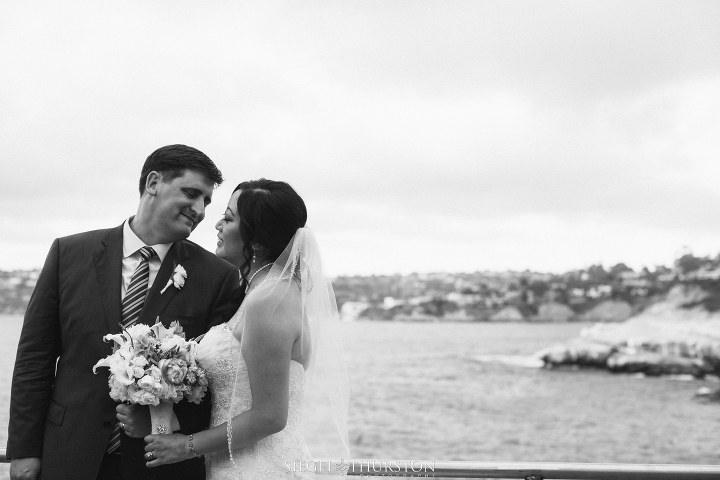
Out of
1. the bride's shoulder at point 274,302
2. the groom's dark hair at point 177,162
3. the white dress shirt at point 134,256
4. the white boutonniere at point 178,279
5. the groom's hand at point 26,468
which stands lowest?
the groom's hand at point 26,468

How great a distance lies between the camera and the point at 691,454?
93.6 feet

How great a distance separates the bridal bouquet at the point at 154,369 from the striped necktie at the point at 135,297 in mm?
352

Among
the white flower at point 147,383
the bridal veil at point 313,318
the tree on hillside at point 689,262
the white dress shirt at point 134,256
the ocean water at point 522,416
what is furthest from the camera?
the tree on hillside at point 689,262

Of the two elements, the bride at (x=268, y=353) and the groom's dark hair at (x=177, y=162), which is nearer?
the bride at (x=268, y=353)

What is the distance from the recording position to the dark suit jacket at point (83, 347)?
304 cm

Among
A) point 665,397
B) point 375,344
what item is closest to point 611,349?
point 665,397

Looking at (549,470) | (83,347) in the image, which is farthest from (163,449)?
(549,470)

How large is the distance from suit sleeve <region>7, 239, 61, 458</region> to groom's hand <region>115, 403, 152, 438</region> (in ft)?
1.83

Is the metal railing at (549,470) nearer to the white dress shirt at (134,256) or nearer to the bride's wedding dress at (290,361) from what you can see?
the bride's wedding dress at (290,361)

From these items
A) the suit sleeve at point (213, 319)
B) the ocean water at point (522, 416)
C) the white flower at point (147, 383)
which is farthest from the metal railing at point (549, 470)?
the ocean water at point (522, 416)

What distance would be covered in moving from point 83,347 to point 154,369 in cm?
66

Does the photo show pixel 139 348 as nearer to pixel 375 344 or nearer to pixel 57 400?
pixel 57 400

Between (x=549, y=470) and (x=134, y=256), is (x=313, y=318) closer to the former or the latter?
(x=134, y=256)

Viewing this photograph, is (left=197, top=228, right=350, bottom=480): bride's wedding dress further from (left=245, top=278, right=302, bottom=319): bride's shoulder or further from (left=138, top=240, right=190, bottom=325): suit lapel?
(left=138, top=240, right=190, bottom=325): suit lapel
